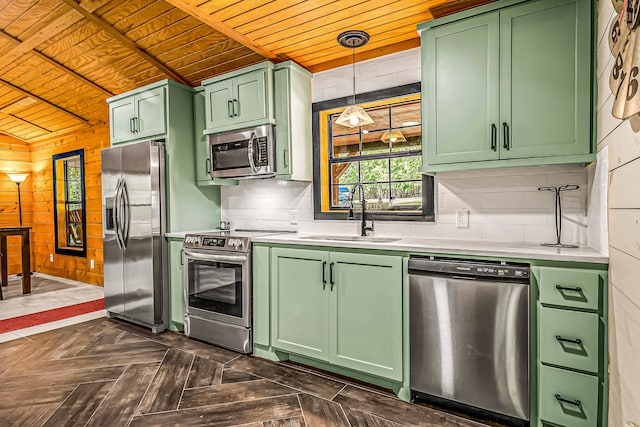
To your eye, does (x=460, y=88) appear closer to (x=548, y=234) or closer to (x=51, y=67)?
(x=548, y=234)

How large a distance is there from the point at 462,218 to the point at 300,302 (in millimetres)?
1328

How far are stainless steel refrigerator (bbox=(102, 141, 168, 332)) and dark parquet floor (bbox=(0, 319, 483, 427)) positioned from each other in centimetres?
49

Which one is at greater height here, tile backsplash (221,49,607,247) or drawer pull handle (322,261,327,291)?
tile backsplash (221,49,607,247)

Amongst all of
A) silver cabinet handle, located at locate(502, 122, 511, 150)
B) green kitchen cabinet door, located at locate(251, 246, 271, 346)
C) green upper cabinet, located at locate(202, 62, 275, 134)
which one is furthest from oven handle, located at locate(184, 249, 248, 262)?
silver cabinet handle, located at locate(502, 122, 511, 150)

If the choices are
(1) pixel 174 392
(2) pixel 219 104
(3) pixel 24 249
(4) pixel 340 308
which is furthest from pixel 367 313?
(3) pixel 24 249

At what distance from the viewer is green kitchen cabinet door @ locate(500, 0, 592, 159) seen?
2.02 meters

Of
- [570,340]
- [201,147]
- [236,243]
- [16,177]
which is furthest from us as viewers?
[16,177]

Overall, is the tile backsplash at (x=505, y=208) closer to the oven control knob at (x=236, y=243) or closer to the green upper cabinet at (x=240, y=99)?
the oven control knob at (x=236, y=243)

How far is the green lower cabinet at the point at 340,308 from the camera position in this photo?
2.35m

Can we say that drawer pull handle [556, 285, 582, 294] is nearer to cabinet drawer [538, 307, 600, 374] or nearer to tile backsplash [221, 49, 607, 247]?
cabinet drawer [538, 307, 600, 374]

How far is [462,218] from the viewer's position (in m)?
2.68

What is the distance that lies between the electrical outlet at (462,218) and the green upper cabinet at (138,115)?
283 centimetres

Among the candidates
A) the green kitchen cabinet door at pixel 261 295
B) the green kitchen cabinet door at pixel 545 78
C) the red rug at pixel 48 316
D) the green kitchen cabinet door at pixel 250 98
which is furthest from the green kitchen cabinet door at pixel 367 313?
the red rug at pixel 48 316

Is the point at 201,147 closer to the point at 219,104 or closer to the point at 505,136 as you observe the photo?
the point at 219,104
